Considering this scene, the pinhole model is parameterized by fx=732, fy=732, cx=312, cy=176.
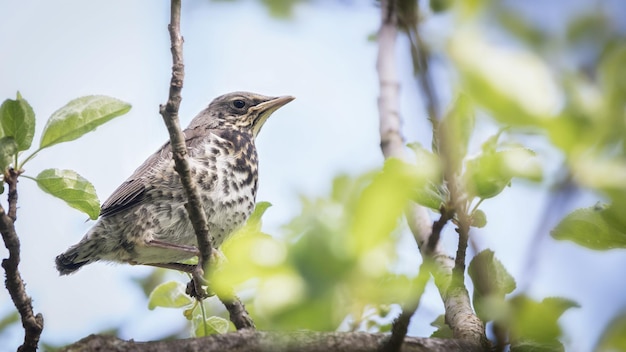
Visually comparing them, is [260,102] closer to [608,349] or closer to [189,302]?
[189,302]

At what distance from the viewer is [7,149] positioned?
2.34 meters

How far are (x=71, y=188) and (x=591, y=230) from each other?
1.73 meters

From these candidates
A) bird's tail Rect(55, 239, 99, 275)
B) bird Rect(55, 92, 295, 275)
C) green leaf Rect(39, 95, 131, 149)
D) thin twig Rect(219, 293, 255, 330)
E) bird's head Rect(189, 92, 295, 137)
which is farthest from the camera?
bird's head Rect(189, 92, 295, 137)

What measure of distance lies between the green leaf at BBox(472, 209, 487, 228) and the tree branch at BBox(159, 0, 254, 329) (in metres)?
1.03

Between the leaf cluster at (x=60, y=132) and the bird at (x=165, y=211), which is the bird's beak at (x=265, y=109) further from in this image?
the leaf cluster at (x=60, y=132)

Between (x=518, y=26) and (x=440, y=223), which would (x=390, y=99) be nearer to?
(x=440, y=223)

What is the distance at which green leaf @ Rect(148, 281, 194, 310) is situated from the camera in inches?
120

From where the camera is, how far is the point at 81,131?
8.05 feet

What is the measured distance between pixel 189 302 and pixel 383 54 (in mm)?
1543

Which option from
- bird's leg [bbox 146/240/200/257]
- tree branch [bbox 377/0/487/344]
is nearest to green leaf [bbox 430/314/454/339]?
tree branch [bbox 377/0/487/344]

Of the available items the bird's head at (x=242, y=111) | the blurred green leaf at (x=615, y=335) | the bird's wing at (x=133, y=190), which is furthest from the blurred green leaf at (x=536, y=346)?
the bird's head at (x=242, y=111)

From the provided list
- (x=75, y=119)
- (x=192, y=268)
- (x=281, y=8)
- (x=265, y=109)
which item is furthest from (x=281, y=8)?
(x=265, y=109)

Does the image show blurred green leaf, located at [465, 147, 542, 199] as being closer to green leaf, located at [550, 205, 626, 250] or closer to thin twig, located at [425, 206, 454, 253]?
thin twig, located at [425, 206, 454, 253]

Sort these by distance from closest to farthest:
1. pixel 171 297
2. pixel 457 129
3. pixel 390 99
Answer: pixel 457 129, pixel 171 297, pixel 390 99
